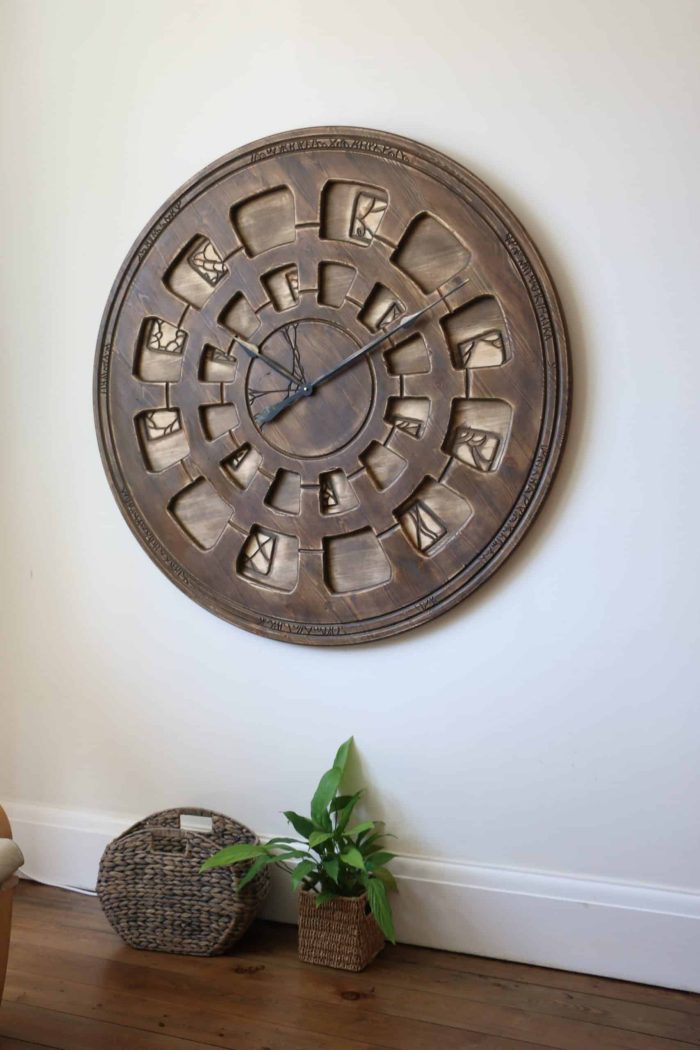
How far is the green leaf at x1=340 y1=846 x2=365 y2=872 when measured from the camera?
214 cm

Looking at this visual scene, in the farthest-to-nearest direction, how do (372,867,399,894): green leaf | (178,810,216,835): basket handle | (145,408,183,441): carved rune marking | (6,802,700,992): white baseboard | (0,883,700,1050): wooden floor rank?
(145,408,183,441): carved rune marking < (178,810,216,835): basket handle < (372,867,399,894): green leaf < (6,802,700,992): white baseboard < (0,883,700,1050): wooden floor

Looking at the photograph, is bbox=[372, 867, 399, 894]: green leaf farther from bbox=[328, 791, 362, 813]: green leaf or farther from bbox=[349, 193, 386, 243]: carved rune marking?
bbox=[349, 193, 386, 243]: carved rune marking

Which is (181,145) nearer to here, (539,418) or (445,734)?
(539,418)

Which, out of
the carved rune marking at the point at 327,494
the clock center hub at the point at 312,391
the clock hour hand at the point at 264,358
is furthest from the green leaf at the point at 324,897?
the clock hour hand at the point at 264,358

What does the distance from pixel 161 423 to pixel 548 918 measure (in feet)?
4.62

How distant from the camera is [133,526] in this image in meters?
2.56

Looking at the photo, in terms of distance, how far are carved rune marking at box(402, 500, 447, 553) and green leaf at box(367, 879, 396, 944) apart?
702 mm

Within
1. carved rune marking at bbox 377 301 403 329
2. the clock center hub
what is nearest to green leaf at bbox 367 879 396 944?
the clock center hub

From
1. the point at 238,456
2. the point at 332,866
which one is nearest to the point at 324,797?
the point at 332,866

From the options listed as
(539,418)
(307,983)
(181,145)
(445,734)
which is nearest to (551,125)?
(539,418)

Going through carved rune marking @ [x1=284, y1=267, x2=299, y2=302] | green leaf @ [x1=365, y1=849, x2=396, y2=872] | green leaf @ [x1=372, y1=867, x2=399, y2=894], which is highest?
carved rune marking @ [x1=284, y1=267, x2=299, y2=302]

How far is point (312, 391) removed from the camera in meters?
2.34

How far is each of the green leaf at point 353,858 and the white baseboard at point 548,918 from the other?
188 mm

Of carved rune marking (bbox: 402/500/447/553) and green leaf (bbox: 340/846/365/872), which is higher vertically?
carved rune marking (bbox: 402/500/447/553)
